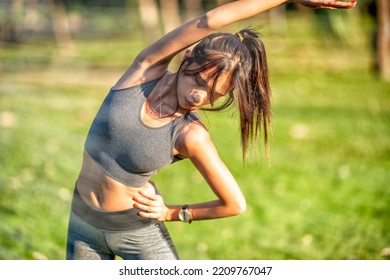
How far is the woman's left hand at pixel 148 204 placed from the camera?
2.22 metres

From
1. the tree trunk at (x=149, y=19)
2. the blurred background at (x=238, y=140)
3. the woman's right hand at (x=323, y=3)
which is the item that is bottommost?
the blurred background at (x=238, y=140)

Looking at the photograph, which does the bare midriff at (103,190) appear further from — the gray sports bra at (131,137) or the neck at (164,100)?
the neck at (164,100)

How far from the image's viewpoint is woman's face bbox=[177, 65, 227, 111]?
2.05 m

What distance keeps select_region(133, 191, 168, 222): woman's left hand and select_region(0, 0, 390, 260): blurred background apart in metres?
0.31

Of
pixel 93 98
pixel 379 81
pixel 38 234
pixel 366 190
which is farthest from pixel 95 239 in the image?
pixel 379 81

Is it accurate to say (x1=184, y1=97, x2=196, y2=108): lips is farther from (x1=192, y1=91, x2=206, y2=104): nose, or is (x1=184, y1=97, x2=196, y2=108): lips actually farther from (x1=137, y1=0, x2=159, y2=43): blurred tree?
(x1=137, y1=0, x2=159, y2=43): blurred tree

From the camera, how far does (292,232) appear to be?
4.25 meters

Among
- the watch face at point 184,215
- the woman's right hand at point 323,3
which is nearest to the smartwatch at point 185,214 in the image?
the watch face at point 184,215

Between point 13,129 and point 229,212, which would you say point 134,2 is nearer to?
point 13,129

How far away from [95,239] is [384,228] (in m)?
2.39

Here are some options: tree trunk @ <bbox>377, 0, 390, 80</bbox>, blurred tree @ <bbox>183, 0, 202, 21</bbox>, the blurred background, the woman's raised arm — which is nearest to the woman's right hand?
the woman's raised arm

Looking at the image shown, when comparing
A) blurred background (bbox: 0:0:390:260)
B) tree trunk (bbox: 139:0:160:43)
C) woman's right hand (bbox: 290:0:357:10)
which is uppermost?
tree trunk (bbox: 139:0:160:43)

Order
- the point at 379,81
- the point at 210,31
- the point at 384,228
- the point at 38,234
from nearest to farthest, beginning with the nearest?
the point at 210,31 → the point at 38,234 → the point at 384,228 → the point at 379,81

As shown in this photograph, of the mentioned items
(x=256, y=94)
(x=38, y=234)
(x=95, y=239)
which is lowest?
(x=38, y=234)
